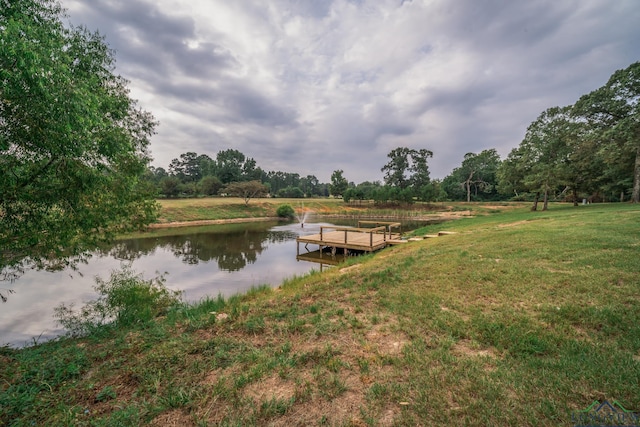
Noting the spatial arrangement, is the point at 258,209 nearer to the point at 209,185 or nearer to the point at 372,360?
the point at 209,185

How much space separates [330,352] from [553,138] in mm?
31158

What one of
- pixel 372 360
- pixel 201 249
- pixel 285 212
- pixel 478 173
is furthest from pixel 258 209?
pixel 478 173

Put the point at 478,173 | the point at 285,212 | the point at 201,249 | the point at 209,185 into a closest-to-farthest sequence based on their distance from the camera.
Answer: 1. the point at 201,249
2. the point at 285,212
3. the point at 209,185
4. the point at 478,173

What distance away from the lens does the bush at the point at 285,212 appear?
42594 millimetres

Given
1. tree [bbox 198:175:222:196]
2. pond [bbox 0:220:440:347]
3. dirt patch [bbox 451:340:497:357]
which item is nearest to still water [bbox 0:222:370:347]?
pond [bbox 0:220:440:347]

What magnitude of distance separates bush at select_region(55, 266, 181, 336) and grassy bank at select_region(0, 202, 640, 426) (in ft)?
2.22

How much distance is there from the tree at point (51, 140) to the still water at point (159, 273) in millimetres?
3032

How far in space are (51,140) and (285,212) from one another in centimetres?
3923

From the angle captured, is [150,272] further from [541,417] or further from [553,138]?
[553,138]

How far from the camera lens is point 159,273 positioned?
12062 mm

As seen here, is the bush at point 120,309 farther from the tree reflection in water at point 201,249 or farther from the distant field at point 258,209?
the distant field at point 258,209

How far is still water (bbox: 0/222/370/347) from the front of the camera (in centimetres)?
738

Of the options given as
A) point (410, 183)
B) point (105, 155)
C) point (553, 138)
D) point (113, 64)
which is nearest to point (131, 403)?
point (105, 155)

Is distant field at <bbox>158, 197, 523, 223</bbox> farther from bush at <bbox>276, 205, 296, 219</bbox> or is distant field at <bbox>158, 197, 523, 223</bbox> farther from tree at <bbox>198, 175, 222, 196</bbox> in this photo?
tree at <bbox>198, 175, 222, 196</bbox>
